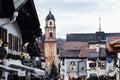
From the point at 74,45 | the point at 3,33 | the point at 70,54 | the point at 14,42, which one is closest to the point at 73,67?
the point at 70,54

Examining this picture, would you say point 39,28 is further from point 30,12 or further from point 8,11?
point 8,11

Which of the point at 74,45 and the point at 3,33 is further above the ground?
the point at 3,33

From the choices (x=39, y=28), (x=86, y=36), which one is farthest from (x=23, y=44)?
(x=86, y=36)

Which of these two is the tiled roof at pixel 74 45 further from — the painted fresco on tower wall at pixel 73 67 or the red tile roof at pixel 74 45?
the painted fresco on tower wall at pixel 73 67

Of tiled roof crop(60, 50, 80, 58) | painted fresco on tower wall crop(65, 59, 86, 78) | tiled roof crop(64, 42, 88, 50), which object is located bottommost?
painted fresco on tower wall crop(65, 59, 86, 78)

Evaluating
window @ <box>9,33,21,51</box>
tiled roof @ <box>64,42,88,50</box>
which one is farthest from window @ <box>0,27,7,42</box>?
tiled roof @ <box>64,42,88,50</box>

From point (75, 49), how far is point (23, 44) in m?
104

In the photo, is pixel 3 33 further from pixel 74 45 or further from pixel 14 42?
pixel 74 45

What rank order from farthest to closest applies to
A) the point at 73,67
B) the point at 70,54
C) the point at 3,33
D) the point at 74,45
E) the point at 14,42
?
the point at 74,45 < the point at 70,54 < the point at 73,67 < the point at 14,42 < the point at 3,33

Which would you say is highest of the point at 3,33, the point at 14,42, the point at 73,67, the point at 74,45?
the point at 3,33

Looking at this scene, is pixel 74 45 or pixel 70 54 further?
pixel 74 45

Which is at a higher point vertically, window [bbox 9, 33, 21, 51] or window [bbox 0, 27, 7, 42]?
window [bbox 0, 27, 7, 42]

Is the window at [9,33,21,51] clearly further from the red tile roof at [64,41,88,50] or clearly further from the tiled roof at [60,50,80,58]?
the red tile roof at [64,41,88,50]

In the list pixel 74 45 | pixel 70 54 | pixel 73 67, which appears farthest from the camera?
pixel 74 45
